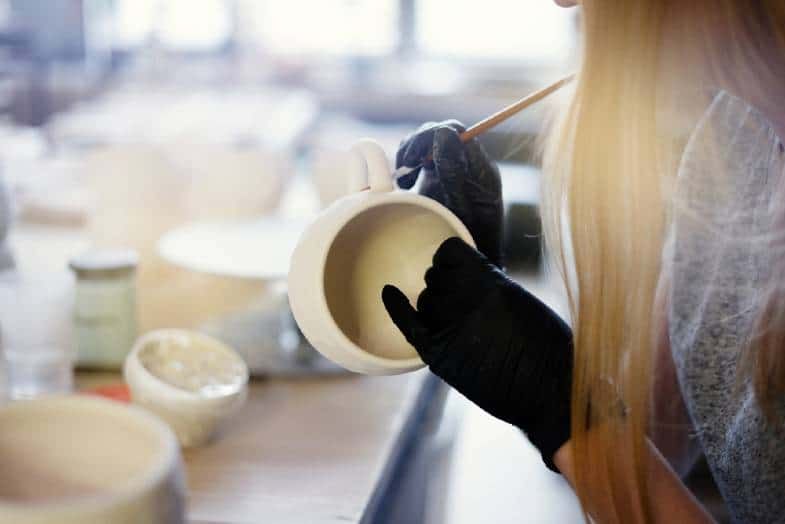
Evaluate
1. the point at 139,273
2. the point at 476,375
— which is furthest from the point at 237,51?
the point at 476,375

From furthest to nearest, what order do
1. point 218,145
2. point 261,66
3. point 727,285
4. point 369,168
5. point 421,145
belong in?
point 261,66 < point 218,145 < point 727,285 < point 421,145 < point 369,168

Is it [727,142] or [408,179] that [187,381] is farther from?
[727,142]

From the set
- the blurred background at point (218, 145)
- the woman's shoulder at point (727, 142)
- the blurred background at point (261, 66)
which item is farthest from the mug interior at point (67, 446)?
the blurred background at point (261, 66)

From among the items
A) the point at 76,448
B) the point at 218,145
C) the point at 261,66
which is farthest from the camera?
the point at 261,66

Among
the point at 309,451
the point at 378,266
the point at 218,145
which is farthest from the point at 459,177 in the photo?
the point at 218,145

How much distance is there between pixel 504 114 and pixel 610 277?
0.16m

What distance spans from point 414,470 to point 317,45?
3.26m

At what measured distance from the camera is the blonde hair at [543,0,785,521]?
0.71 metres

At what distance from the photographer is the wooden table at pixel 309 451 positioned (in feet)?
2.49

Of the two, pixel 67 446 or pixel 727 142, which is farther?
pixel 727 142

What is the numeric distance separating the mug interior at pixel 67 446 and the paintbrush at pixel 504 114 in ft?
1.32

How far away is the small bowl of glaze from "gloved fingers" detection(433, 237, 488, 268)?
256 millimetres

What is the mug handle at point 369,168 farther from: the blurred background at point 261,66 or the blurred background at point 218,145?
the blurred background at point 261,66

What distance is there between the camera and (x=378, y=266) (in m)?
0.77
